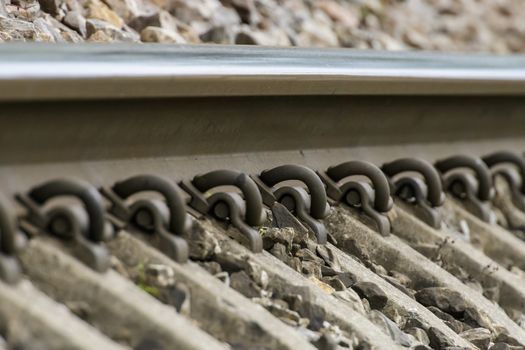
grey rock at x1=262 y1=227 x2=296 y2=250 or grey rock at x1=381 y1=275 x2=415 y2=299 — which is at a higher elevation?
grey rock at x1=381 y1=275 x2=415 y2=299

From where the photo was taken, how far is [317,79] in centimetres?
434

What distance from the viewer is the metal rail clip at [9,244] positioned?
2881 millimetres

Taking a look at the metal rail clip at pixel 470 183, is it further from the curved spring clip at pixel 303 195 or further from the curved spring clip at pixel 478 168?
the curved spring clip at pixel 303 195

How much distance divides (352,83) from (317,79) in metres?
0.23

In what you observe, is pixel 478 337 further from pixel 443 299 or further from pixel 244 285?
pixel 244 285

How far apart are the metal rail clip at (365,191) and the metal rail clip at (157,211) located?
97 centimetres

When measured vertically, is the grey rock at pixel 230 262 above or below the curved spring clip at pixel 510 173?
below

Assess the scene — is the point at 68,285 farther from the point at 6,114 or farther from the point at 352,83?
the point at 352,83

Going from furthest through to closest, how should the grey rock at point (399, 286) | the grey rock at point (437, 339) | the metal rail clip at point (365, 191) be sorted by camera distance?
the metal rail clip at point (365, 191) < the grey rock at point (399, 286) < the grey rock at point (437, 339)

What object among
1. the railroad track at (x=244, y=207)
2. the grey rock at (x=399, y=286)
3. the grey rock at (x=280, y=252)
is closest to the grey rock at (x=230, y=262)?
the railroad track at (x=244, y=207)

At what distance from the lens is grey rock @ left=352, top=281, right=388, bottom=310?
3.75 meters

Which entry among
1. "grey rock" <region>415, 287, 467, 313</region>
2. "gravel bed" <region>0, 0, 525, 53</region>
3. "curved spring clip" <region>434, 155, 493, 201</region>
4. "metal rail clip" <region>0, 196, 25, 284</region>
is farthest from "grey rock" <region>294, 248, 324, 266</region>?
"curved spring clip" <region>434, 155, 493, 201</region>

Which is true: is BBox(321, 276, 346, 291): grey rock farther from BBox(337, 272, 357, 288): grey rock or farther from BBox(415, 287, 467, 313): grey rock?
BBox(415, 287, 467, 313): grey rock

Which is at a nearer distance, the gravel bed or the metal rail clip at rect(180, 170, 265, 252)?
the metal rail clip at rect(180, 170, 265, 252)
